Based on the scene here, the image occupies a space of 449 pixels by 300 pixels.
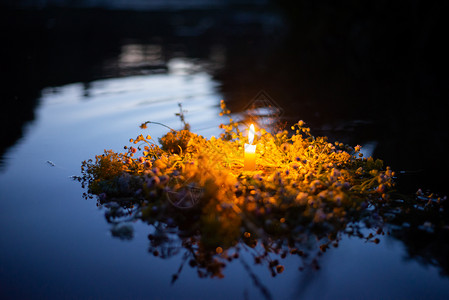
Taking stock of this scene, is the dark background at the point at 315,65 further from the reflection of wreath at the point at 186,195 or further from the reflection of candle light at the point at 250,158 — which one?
the reflection of wreath at the point at 186,195

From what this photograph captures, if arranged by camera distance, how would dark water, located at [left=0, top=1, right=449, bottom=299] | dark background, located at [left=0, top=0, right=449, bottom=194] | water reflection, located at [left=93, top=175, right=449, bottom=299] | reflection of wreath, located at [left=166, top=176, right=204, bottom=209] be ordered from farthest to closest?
dark background, located at [left=0, top=0, right=449, bottom=194]
reflection of wreath, located at [left=166, top=176, right=204, bottom=209]
water reflection, located at [left=93, top=175, right=449, bottom=299]
dark water, located at [left=0, top=1, right=449, bottom=299]

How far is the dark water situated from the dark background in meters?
0.05

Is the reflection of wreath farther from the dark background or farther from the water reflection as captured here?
the dark background

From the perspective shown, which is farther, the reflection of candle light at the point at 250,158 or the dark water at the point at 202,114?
the reflection of candle light at the point at 250,158

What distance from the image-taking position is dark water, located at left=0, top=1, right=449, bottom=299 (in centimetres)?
304

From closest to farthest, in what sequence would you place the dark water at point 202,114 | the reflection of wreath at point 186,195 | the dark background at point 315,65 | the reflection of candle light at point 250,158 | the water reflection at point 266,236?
the dark water at point 202,114, the water reflection at point 266,236, the reflection of wreath at point 186,195, the reflection of candle light at point 250,158, the dark background at point 315,65

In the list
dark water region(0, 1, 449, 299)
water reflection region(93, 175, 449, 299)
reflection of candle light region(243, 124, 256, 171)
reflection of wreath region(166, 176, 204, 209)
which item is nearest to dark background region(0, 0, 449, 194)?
dark water region(0, 1, 449, 299)

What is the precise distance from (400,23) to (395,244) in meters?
12.2

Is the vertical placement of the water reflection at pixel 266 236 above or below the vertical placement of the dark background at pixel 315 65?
below

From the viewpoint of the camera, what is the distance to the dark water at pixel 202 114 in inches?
120

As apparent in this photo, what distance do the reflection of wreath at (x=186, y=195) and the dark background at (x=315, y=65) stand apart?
86.5 inches

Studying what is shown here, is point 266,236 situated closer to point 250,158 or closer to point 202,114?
point 250,158

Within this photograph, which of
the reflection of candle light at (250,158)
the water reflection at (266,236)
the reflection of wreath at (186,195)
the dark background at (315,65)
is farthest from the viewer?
the dark background at (315,65)

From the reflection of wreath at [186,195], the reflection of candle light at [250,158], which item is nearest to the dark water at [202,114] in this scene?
the reflection of wreath at [186,195]
